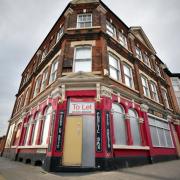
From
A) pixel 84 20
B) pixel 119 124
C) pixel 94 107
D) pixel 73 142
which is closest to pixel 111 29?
pixel 84 20

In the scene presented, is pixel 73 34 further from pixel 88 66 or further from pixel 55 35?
pixel 55 35

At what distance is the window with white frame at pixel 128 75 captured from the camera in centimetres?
1182

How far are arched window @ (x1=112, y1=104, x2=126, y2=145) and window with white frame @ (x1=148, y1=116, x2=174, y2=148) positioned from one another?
3.77m

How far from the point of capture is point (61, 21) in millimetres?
13742

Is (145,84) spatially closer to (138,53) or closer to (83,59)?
(138,53)

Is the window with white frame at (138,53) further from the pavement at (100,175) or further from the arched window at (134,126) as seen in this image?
the pavement at (100,175)

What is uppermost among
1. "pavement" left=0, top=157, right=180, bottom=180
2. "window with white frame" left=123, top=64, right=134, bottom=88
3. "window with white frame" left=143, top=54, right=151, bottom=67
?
"window with white frame" left=143, top=54, right=151, bottom=67

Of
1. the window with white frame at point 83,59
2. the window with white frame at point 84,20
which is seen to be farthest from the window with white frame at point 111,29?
the window with white frame at point 83,59

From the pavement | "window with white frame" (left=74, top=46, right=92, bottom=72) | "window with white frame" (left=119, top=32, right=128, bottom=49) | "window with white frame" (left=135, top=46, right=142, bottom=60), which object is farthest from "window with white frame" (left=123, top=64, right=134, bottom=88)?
the pavement

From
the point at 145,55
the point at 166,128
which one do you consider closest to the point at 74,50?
the point at 145,55

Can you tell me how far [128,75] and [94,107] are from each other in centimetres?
551

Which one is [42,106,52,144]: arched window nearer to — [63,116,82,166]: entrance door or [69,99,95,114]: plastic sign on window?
[69,99,95,114]: plastic sign on window

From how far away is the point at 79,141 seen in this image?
749 cm

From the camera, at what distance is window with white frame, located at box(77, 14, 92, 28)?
39.1 ft
